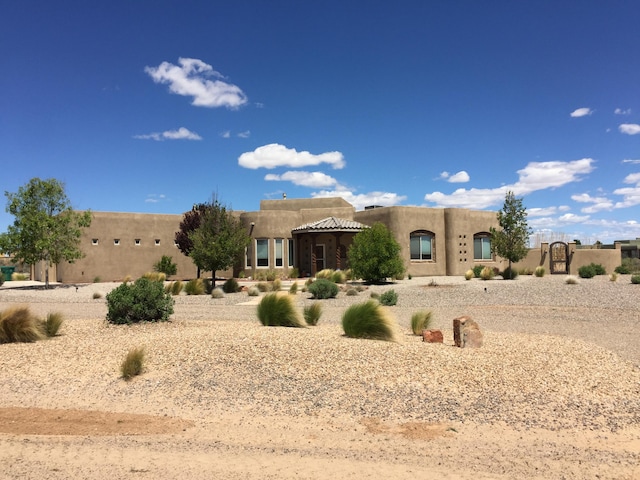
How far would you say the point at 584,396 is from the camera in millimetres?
7129

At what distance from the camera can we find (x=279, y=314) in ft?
37.8

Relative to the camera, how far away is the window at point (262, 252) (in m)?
33.6

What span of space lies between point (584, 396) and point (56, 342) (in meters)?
9.41

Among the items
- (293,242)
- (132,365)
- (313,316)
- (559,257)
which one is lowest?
(132,365)

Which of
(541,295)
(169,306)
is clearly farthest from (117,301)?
(541,295)

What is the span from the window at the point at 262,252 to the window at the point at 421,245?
30.4 ft

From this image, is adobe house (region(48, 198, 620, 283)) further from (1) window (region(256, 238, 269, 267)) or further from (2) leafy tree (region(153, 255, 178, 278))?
(2) leafy tree (region(153, 255, 178, 278))

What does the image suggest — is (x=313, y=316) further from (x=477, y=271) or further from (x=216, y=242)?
(x=477, y=271)

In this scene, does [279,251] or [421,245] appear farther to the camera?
[279,251]

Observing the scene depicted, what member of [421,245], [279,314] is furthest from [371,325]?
[421,245]

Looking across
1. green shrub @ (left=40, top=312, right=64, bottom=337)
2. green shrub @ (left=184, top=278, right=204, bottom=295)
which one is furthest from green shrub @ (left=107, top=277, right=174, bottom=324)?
green shrub @ (left=184, top=278, right=204, bottom=295)

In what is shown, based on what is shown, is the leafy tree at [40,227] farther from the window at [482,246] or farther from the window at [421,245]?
the window at [482,246]

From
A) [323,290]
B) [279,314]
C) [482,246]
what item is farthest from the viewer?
[482,246]

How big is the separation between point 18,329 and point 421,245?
87.0 feet
